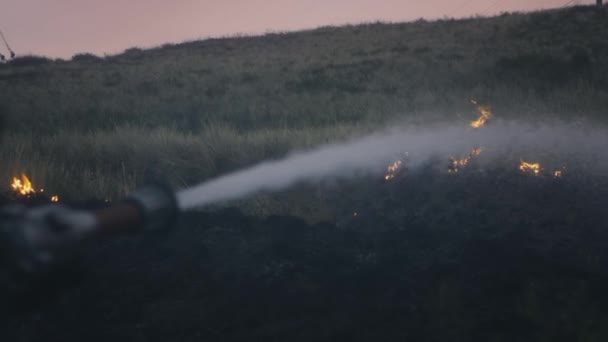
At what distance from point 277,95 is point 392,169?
32.6 ft

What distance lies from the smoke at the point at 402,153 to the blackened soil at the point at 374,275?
0.66 metres

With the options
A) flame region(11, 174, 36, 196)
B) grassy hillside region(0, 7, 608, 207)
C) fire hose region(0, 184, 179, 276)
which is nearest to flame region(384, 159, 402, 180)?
grassy hillside region(0, 7, 608, 207)

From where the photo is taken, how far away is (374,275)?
482 cm

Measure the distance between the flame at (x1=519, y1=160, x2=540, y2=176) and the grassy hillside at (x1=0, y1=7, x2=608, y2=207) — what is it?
8.93ft

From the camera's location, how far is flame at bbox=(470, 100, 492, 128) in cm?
894

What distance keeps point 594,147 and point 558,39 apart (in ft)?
51.0

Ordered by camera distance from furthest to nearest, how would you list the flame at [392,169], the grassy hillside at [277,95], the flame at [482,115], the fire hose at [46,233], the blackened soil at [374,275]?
the flame at [482,115]
the grassy hillside at [277,95]
the flame at [392,169]
the blackened soil at [374,275]
the fire hose at [46,233]

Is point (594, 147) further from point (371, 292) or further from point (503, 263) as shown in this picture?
point (371, 292)

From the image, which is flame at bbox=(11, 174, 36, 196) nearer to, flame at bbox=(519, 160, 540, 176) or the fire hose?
the fire hose

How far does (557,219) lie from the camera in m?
5.29

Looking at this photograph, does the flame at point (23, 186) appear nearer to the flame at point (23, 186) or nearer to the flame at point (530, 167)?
the flame at point (23, 186)

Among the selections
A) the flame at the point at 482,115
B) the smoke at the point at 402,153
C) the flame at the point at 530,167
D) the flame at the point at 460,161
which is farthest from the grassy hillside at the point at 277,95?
the flame at the point at 530,167

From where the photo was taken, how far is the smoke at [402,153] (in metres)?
6.80

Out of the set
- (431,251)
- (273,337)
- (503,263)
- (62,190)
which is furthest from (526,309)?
(62,190)
